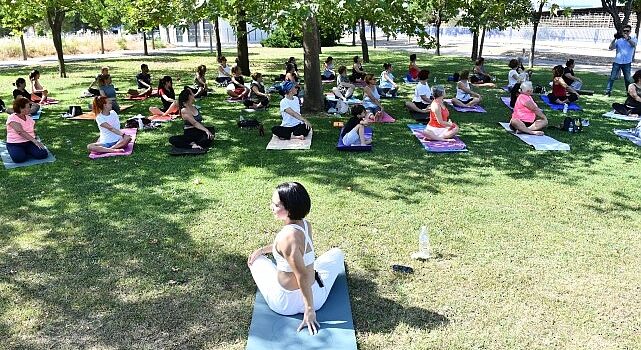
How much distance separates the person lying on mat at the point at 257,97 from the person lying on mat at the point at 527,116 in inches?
231

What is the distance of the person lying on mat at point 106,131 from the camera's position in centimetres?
869

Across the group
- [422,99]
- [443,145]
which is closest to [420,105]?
[422,99]

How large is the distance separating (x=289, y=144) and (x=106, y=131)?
3.17m

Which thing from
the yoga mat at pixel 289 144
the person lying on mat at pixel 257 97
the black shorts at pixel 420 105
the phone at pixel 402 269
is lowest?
the phone at pixel 402 269

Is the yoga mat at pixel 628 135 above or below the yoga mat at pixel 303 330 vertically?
above

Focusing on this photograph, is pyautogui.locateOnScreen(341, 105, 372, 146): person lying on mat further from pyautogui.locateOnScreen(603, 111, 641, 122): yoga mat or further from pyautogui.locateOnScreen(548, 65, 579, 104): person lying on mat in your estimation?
pyautogui.locateOnScreen(548, 65, 579, 104): person lying on mat

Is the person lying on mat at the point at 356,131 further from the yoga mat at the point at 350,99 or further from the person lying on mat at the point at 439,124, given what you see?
the yoga mat at the point at 350,99

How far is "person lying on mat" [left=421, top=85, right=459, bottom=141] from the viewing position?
9.23 meters

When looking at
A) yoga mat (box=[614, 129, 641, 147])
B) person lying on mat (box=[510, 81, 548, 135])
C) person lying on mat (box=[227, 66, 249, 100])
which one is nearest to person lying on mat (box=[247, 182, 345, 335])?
person lying on mat (box=[510, 81, 548, 135])

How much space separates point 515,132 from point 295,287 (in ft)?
24.3

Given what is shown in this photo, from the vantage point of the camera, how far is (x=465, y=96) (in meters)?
12.7

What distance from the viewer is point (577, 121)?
10297 millimetres

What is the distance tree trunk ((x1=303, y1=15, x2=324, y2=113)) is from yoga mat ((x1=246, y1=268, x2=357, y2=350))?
7907 millimetres

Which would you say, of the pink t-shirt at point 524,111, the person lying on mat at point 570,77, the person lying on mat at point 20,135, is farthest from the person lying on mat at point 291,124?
the person lying on mat at point 570,77
